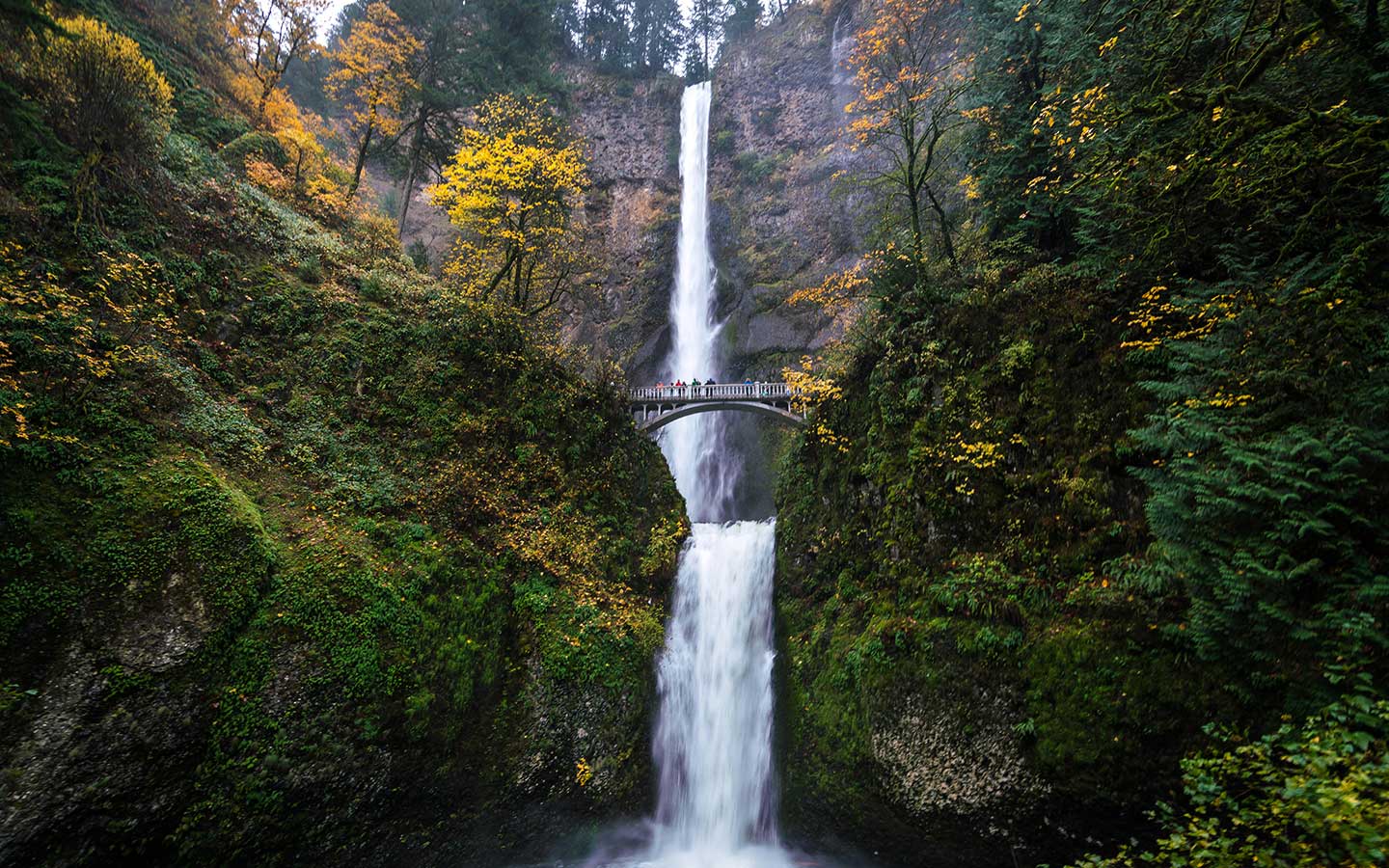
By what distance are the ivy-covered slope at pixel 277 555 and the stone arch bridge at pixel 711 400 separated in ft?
17.6

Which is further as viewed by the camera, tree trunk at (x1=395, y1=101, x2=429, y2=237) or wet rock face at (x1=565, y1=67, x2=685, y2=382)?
wet rock face at (x1=565, y1=67, x2=685, y2=382)

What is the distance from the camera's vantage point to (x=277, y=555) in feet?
27.6

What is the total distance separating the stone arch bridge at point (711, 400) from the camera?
19.6m

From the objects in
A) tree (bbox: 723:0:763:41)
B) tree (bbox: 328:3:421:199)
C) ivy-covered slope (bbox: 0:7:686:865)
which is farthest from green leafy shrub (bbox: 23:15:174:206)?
tree (bbox: 723:0:763:41)

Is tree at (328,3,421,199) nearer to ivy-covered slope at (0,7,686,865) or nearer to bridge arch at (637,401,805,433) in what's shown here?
ivy-covered slope at (0,7,686,865)

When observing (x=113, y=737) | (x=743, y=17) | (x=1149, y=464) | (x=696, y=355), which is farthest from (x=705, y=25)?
(x=113, y=737)

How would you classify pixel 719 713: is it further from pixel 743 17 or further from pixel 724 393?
pixel 743 17

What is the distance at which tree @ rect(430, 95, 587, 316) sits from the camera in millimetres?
15047

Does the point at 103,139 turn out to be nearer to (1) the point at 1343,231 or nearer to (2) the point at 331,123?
(1) the point at 1343,231

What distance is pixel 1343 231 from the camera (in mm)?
6523

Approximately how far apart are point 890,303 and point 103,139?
15.4 metres

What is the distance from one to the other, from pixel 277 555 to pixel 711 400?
13.7m

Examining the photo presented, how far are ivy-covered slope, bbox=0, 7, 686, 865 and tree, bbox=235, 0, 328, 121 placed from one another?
785 cm

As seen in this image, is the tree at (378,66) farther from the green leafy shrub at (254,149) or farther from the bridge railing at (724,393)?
the bridge railing at (724,393)
